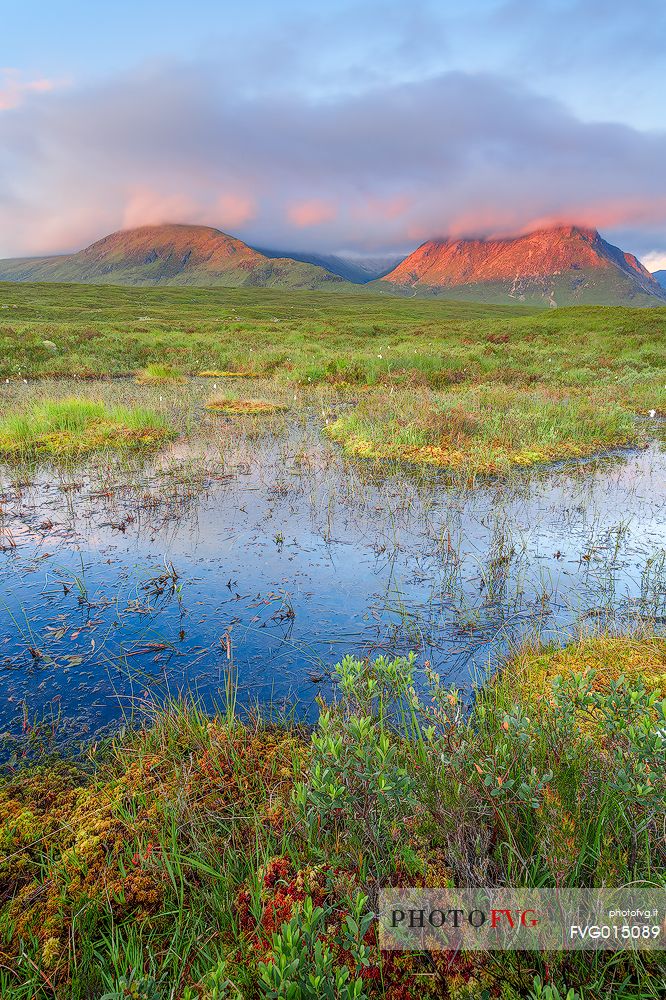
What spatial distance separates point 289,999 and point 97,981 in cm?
116

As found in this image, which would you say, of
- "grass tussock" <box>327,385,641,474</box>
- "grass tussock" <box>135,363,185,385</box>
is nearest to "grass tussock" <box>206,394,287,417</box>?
"grass tussock" <box>327,385,641,474</box>

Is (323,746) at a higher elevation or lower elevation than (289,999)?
higher

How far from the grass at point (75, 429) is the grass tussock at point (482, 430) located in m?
4.82

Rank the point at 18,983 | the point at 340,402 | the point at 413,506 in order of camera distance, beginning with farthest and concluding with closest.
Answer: the point at 340,402 < the point at 413,506 < the point at 18,983

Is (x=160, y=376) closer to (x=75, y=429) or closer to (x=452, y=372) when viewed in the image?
(x=75, y=429)

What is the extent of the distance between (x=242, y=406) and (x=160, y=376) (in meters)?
7.98

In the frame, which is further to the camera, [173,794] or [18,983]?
[173,794]

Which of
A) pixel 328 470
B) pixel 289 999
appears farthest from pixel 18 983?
pixel 328 470

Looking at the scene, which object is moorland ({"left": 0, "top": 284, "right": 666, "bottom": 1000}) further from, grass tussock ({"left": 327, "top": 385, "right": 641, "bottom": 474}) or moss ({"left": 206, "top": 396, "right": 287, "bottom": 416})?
moss ({"left": 206, "top": 396, "right": 287, "bottom": 416})

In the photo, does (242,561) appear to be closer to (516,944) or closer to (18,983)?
(18,983)

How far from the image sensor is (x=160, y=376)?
23.0 meters

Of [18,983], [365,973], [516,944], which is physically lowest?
[18,983]

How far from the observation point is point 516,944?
1.91m

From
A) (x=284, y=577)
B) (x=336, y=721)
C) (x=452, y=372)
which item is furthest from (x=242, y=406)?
(x=336, y=721)
